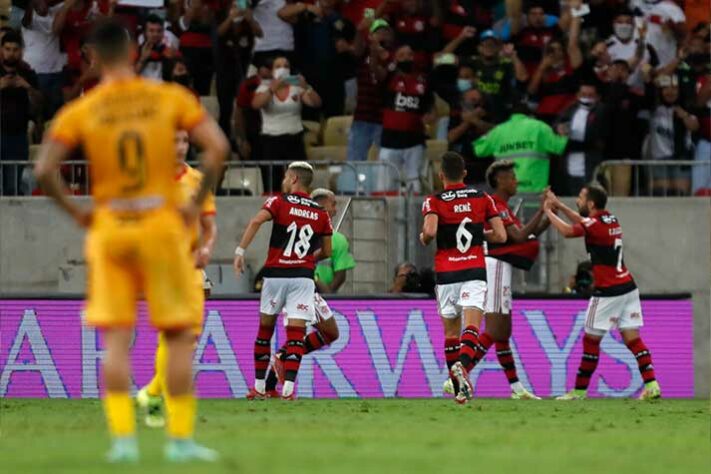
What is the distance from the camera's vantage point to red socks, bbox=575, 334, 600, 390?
18.6m

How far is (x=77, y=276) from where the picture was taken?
22250mm

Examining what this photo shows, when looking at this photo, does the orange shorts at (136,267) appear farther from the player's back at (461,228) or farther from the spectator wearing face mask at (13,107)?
the spectator wearing face mask at (13,107)

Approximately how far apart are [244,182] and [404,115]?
2354 millimetres

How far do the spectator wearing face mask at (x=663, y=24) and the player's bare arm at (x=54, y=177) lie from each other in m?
16.3

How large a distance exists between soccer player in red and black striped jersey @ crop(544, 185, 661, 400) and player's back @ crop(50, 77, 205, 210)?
9401mm

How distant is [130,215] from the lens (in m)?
9.38

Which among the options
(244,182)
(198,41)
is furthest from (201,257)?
(198,41)

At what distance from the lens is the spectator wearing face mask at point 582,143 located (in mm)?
22828

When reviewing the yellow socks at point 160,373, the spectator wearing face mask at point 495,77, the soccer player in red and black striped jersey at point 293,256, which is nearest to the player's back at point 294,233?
the soccer player in red and black striped jersey at point 293,256

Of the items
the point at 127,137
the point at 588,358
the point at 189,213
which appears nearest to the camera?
the point at 127,137

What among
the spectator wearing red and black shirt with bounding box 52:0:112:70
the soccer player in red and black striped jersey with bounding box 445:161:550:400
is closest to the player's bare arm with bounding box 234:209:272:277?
the soccer player in red and black striped jersey with bounding box 445:161:550:400

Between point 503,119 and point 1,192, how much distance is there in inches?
268

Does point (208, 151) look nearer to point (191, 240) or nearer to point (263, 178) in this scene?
point (191, 240)

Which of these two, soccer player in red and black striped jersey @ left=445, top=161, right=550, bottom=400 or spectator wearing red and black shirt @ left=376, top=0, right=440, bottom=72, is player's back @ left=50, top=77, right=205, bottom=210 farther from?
spectator wearing red and black shirt @ left=376, top=0, right=440, bottom=72
